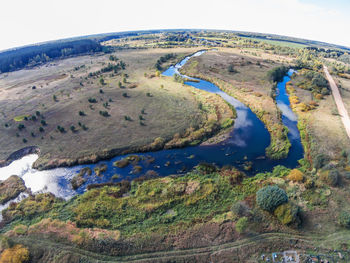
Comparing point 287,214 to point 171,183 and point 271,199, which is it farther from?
point 171,183

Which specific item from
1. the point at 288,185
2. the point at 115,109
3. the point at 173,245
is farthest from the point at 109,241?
the point at 115,109

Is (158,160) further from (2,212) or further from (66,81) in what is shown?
(66,81)

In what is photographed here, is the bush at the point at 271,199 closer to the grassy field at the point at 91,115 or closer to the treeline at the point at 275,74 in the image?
the grassy field at the point at 91,115

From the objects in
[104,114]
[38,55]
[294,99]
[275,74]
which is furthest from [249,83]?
[38,55]

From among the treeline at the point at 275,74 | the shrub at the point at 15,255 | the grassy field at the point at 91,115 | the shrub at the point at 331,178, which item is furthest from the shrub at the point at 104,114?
the treeline at the point at 275,74

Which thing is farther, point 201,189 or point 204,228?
point 201,189

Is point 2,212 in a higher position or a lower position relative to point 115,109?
lower
